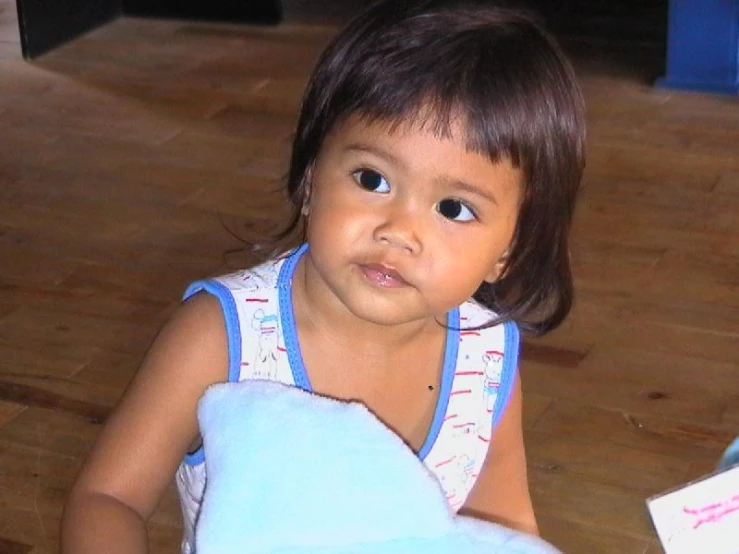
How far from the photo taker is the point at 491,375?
1021 millimetres

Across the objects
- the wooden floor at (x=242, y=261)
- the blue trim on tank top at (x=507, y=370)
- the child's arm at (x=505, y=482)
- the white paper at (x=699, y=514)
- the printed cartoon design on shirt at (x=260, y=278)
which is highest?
the white paper at (x=699, y=514)

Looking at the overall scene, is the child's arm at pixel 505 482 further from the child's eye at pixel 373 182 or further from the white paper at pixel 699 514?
the white paper at pixel 699 514

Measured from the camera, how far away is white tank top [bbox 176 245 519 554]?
3.05 feet

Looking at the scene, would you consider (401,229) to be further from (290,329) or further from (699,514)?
(699,514)

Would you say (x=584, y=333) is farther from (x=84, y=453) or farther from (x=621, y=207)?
(x=84, y=453)

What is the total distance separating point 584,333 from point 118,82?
1386 millimetres

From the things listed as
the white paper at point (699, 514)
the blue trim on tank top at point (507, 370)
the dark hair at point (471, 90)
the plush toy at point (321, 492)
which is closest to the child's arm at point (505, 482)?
the blue trim on tank top at point (507, 370)

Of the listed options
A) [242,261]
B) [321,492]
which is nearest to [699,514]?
[321,492]

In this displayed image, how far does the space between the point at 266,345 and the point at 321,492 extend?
23 cm

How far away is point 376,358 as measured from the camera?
97 cm

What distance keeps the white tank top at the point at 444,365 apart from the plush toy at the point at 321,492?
16cm

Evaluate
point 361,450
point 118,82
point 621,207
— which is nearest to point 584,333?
point 621,207

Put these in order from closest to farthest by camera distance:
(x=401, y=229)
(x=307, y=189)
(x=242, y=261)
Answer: (x=401, y=229) < (x=307, y=189) < (x=242, y=261)

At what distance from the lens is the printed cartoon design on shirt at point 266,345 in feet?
3.05
